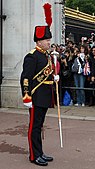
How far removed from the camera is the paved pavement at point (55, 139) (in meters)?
6.09

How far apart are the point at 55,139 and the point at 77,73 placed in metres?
4.11

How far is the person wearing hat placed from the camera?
19.0 feet

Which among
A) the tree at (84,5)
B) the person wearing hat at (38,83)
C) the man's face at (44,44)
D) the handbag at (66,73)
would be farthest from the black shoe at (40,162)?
the tree at (84,5)

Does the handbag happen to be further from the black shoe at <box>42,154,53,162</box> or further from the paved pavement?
the black shoe at <box>42,154,53,162</box>

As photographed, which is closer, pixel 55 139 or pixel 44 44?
pixel 44 44

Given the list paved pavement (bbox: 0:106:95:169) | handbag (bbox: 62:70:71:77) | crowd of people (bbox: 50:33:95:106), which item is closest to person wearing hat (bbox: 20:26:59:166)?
paved pavement (bbox: 0:106:95:169)

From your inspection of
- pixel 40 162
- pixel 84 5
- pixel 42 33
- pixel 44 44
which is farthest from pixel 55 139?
pixel 84 5

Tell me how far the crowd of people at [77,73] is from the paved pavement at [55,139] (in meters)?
0.89

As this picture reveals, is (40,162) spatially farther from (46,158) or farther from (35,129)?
(35,129)

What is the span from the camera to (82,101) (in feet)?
37.5

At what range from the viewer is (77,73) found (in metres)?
11.4

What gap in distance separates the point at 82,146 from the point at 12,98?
442 centimetres

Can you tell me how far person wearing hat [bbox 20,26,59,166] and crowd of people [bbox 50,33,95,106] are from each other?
512cm

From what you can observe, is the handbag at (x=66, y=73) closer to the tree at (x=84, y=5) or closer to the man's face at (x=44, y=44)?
the man's face at (x=44, y=44)
